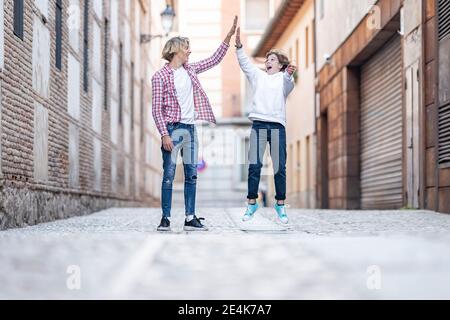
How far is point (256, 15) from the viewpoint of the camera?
45500mm

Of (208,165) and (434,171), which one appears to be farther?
(208,165)

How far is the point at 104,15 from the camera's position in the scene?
2125 cm

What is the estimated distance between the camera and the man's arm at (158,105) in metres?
9.68

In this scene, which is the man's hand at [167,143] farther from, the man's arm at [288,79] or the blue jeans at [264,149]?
the man's arm at [288,79]

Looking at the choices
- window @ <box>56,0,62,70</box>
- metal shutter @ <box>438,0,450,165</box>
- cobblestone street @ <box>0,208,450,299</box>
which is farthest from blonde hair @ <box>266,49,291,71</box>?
window @ <box>56,0,62,70</box>

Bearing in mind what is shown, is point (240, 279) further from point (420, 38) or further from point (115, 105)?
point (115, 105)

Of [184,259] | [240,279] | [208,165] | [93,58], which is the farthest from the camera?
[208,165]

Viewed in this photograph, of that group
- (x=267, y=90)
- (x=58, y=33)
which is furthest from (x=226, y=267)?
(x=58, y=33)

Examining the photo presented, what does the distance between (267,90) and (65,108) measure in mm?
5931

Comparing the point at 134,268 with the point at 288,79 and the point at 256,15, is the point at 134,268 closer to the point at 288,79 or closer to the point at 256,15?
the point at 288,79

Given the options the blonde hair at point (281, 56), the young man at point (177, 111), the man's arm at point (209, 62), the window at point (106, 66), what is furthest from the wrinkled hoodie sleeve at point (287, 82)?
the window at point (106, 66)

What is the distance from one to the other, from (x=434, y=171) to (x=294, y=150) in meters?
20.0
